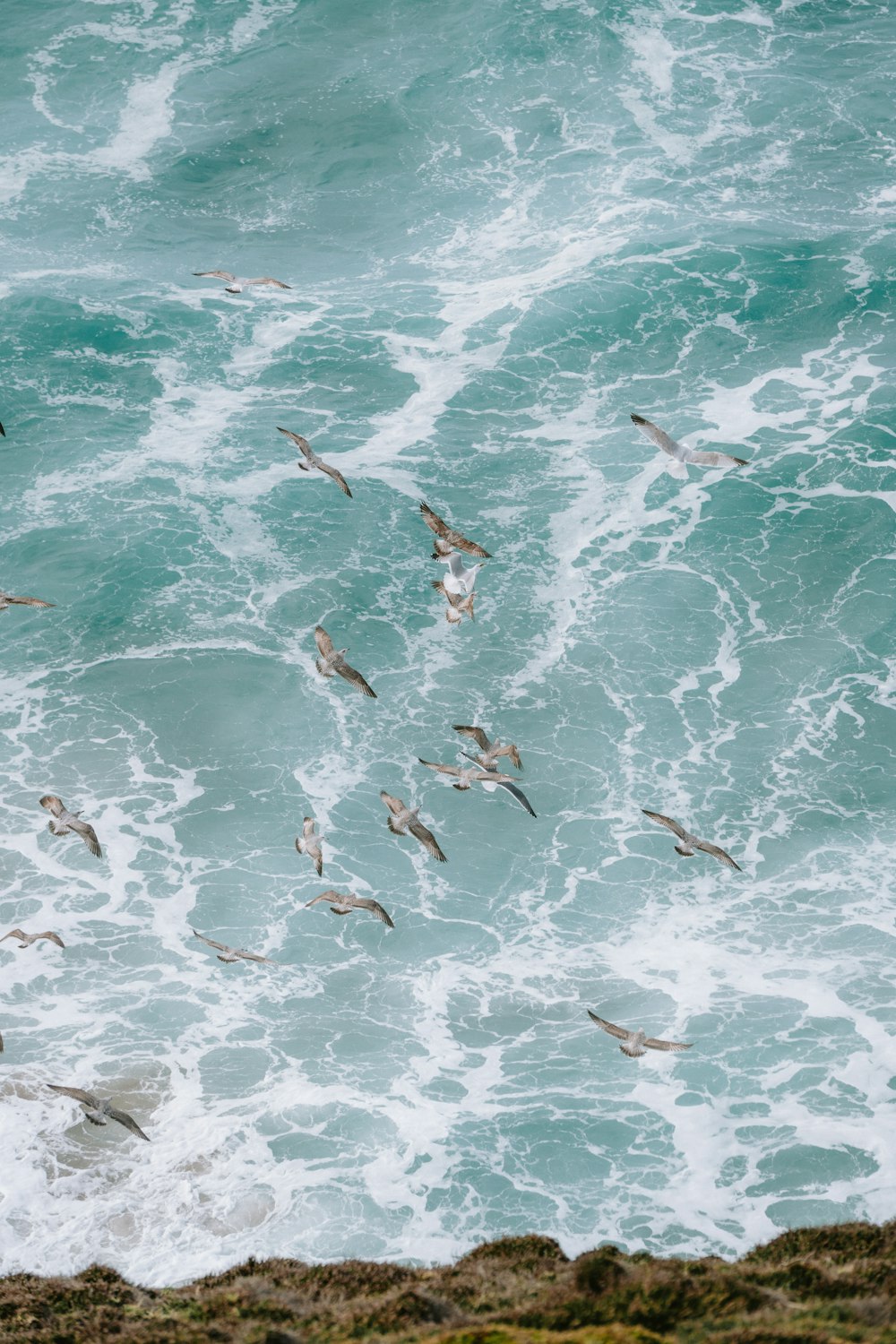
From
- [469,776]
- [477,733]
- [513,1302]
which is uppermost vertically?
[477,733]

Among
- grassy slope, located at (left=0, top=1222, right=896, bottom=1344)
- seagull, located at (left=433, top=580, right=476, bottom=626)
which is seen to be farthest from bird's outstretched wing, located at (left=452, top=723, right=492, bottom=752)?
grassy slope, located at (left=0, top=1222, right=896, bottom=1344)

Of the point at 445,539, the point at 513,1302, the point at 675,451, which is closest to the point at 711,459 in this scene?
the point at 675,451

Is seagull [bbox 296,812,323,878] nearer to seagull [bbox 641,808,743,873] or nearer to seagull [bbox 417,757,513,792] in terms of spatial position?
seagull [bbox 417,757,513,792]

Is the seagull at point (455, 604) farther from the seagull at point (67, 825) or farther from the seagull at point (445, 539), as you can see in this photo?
the seagull at point (67, 825)

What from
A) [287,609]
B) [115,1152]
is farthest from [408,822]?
[287,609]

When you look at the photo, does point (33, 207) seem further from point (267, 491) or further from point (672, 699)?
→ point (672, 699)

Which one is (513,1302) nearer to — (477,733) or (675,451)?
(477,733)
